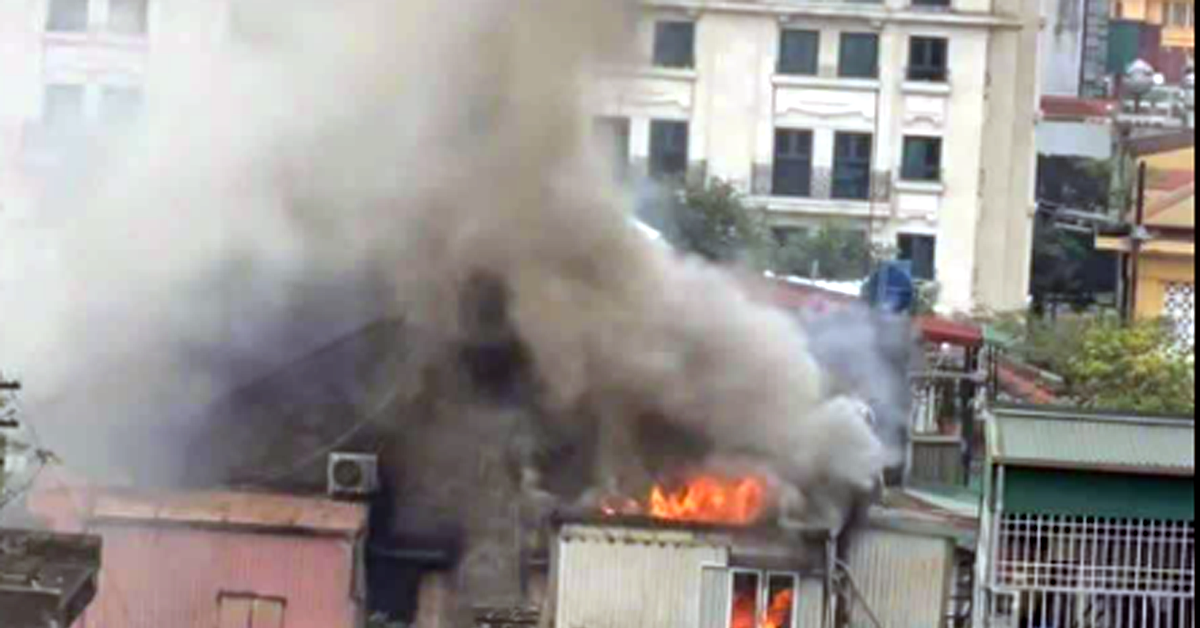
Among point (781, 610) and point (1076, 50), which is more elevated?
point (1076, 50)

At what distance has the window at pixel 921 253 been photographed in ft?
129

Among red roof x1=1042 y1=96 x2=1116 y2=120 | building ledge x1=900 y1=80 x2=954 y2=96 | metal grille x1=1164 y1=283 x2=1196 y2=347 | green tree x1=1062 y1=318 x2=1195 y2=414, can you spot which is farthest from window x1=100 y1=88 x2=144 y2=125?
red roof x1=1042 y1=96 x2=1116 y2=120

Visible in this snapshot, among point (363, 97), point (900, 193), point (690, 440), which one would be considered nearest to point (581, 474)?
point (690, 440)

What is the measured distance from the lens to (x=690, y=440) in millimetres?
20547

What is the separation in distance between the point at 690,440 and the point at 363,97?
3795 millimetres

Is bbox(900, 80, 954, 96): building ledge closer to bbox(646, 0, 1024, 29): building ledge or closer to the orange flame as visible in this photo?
bbox(646, 0, 1024, 29): building ledge

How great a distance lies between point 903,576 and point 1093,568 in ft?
5.79

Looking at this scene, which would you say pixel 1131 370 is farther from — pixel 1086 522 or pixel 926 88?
pixel 926 88

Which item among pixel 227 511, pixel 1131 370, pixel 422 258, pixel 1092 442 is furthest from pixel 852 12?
pixel 1092 442

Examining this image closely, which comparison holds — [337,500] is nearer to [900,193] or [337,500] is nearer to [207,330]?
[207,330]

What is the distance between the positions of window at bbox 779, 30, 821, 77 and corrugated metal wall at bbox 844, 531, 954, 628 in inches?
825

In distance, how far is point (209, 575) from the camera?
19.5 metres

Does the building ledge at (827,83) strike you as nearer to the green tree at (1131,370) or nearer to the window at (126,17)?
the window at (126,17)

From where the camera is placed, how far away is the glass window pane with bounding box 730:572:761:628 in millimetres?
18547
